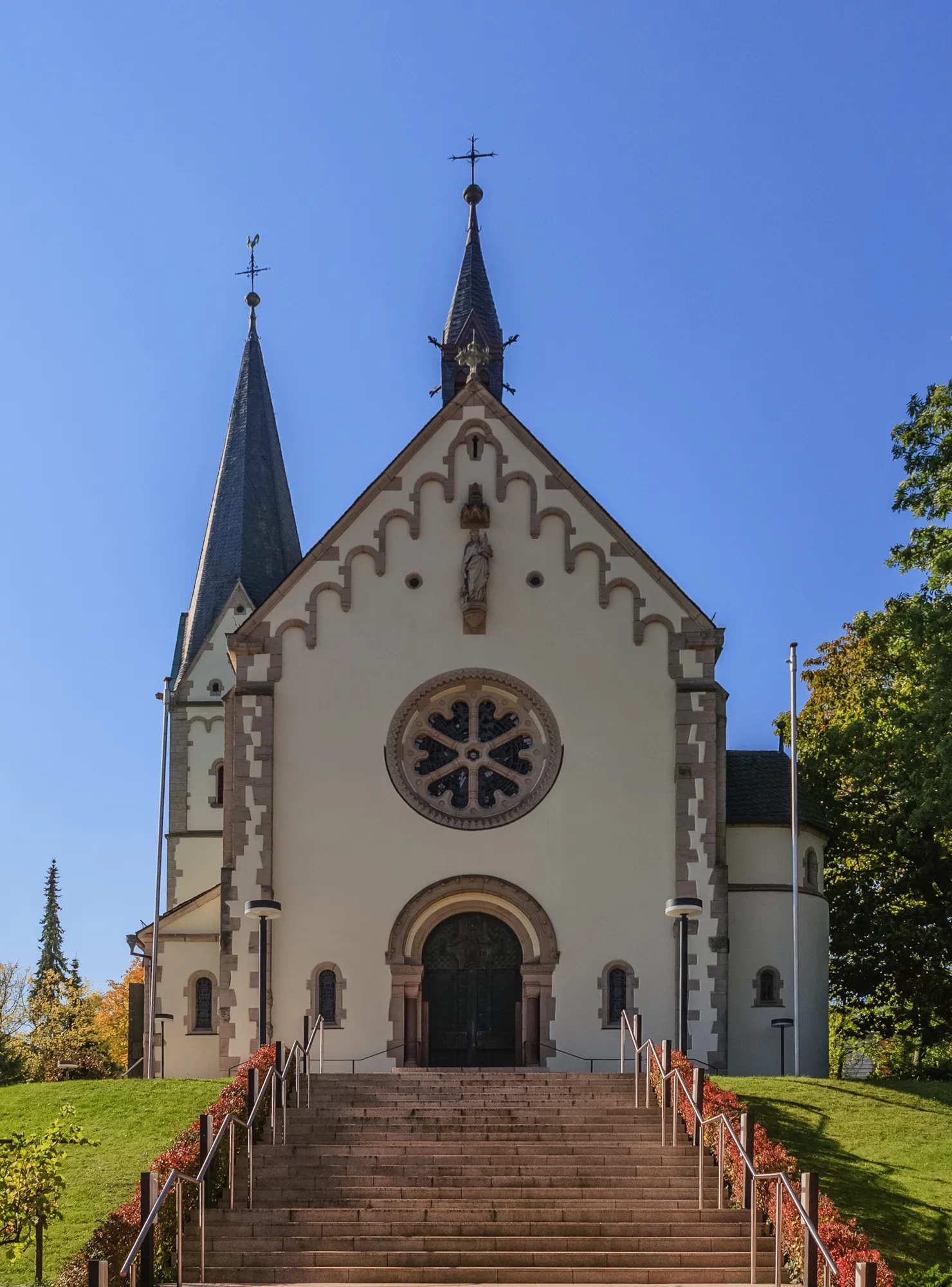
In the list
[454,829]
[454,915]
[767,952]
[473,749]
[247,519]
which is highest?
[247,519]

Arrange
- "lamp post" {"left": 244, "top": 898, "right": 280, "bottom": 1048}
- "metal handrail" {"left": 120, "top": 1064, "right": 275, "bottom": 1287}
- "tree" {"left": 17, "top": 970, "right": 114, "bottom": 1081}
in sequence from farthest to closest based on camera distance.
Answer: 1. "tree" {"left": 17, "top": 970, "right": 114, "bottom": 1081}
2. "lamp post" {"left": 244, "top": 898, "right": 280, "bottom": 1048}
3. "metal handrail" {"left": 120, "top": 1064, "right": 275, "bottom": 1287}

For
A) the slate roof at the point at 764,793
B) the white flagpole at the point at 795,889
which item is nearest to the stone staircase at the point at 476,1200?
the white flagpole at the point at 795,889

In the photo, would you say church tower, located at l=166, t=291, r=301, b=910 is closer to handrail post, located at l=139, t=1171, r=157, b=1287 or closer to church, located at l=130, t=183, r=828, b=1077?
church, located at l=130, t=183, r=828, b=1077

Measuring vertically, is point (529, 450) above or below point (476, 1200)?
above

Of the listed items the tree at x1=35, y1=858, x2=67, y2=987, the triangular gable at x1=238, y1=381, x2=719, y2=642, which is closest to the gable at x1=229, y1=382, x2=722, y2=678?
the triangular gable at x1=238, y1=381, x2=719, y2=642

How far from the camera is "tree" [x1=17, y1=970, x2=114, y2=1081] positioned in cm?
6062

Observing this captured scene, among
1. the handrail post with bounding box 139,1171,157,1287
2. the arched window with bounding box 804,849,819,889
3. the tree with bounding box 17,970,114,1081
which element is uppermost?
the arched window with bounding box 804,849,819,889

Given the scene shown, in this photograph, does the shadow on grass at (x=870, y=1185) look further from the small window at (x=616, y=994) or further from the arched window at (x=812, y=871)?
the arched window at (x=812, y=871)

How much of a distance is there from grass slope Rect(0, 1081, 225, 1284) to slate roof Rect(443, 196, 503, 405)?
18.6 metres

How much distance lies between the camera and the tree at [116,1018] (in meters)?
65.0

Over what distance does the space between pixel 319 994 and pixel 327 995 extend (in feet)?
0.51

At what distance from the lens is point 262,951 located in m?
28.6

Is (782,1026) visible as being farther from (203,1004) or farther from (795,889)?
(203,1004)

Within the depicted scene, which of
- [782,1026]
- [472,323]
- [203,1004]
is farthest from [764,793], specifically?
[472,323]
